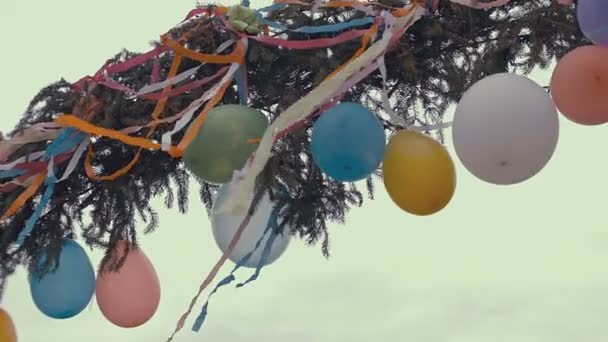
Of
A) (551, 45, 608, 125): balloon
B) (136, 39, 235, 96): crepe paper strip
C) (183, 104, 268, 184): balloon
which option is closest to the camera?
(551, 45, 608, 125): balloon

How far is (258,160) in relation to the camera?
3531 millimetres

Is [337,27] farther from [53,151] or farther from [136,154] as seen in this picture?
[53,151]

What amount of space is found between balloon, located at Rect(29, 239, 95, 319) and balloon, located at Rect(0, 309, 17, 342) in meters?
0.16

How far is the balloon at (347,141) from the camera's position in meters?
3.65

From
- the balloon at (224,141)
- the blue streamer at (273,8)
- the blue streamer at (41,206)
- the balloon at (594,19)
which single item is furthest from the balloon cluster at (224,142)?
the balloon at (594,19)

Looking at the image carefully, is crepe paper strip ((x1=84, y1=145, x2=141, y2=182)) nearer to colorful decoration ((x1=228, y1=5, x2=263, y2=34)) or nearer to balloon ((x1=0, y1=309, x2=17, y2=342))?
colorful decoration ((x1=228, y1=5, x2=263, y2=34))

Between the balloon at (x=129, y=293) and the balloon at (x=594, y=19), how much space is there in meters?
1.86

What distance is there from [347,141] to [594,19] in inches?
30.8

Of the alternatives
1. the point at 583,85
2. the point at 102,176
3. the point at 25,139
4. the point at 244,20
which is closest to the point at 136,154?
the point at 102,176

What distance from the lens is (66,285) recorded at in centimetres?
445

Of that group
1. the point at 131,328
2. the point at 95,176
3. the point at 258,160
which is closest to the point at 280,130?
the point at 258,160

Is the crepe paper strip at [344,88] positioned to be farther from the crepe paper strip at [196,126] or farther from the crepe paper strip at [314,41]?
the crepe paper strip at [196,126]

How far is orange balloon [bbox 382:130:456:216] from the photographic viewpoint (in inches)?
147

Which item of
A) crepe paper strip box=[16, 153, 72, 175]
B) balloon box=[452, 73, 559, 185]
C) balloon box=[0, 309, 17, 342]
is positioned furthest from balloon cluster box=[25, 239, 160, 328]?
balloon box=[452, 73, 559, 185]
